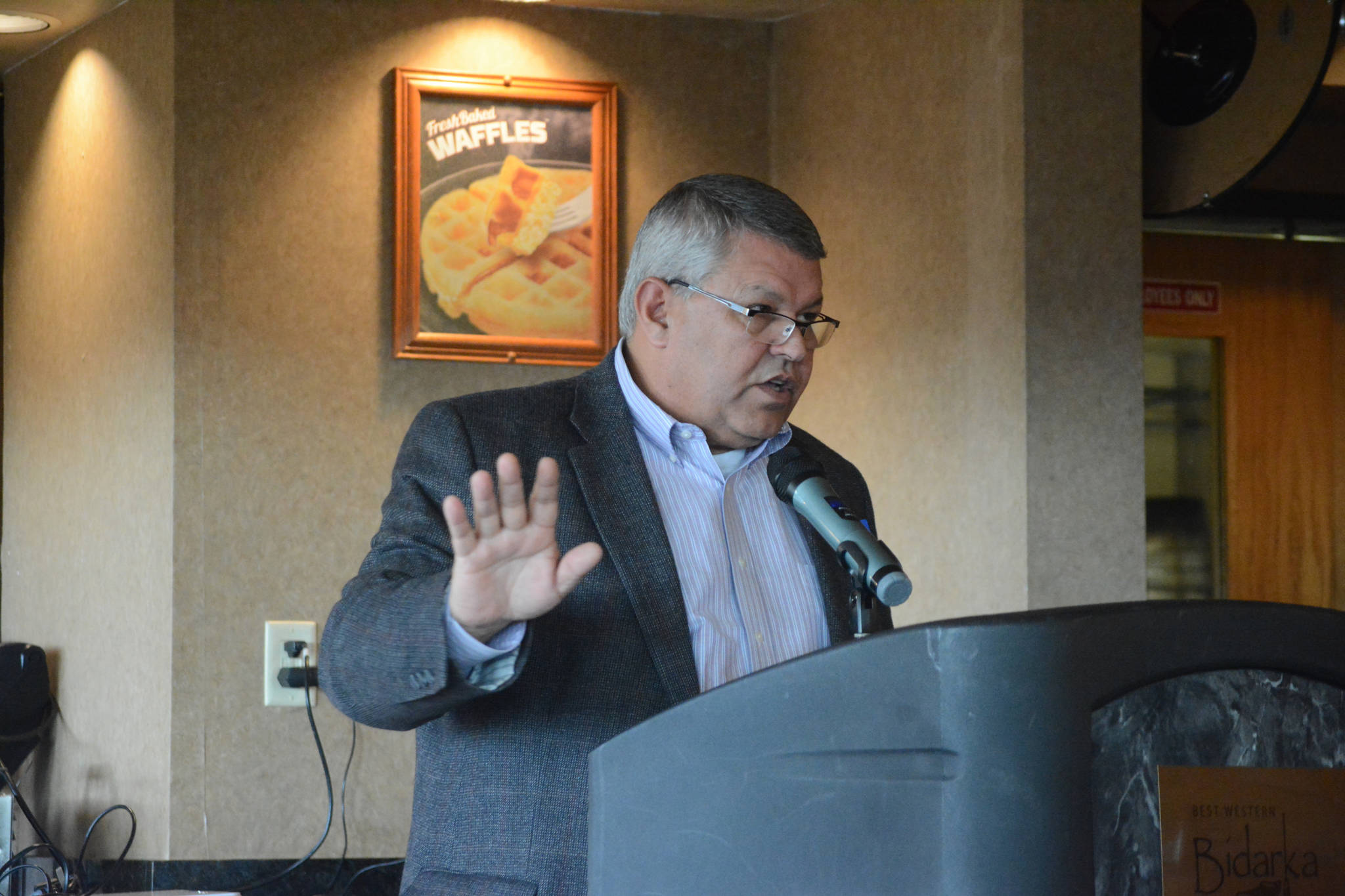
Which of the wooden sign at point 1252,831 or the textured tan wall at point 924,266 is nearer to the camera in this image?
the wooden sign at point 1252,831

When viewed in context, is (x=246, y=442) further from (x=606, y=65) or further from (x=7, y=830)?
(x=606, y=65)

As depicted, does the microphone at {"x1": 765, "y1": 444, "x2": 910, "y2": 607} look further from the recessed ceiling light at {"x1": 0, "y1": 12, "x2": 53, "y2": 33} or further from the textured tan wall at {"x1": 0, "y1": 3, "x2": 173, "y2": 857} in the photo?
the recessed ceiling light at {"x1": 0, "y1": 12, "x2": 53, "y2": 33}

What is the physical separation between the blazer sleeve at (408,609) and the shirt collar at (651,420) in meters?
0.23

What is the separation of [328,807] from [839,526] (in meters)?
1.68

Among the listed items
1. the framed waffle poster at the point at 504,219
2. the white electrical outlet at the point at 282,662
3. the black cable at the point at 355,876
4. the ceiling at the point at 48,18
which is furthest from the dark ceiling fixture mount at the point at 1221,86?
the ceiling at the point at 48,18

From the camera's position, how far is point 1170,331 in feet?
10.1

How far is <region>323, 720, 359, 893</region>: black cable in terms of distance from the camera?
8.28 feet

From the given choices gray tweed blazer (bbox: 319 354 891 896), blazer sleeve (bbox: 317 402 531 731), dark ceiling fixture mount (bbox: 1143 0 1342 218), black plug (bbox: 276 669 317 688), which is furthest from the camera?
black plug (bbox: 276 669 317 688)

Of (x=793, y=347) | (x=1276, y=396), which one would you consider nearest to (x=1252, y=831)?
(x=793, y=347)

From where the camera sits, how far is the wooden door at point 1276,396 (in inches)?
122

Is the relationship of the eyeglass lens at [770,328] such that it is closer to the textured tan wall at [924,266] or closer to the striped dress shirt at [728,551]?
the striped dress shirt at [728,551]

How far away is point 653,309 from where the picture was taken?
157 centimetres

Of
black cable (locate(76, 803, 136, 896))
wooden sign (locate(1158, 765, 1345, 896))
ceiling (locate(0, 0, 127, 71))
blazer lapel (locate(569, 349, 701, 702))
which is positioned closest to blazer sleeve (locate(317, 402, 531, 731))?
blazer lapel (locate(569, 349, 701, 702))

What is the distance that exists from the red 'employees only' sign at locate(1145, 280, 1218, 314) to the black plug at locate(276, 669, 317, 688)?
198 cm
